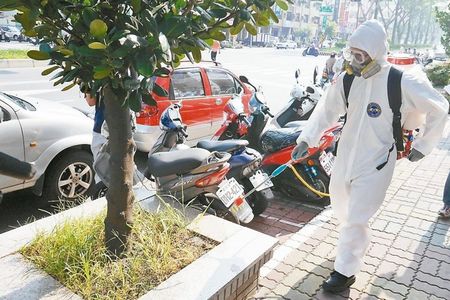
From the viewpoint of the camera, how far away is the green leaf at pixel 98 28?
54.3 inches

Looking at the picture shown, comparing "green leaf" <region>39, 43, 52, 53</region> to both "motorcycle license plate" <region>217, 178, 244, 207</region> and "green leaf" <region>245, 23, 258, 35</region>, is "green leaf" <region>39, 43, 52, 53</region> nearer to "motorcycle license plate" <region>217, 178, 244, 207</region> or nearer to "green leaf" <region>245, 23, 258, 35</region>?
"green leaf" <region>245, 23, 258, 35</region>

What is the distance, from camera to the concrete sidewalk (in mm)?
2836

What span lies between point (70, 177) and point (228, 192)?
1.96 m

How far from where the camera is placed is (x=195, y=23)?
6.11 ft

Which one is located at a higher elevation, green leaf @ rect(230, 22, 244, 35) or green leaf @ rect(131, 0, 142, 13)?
green leaf @ rect(131, 0, 142, 13)

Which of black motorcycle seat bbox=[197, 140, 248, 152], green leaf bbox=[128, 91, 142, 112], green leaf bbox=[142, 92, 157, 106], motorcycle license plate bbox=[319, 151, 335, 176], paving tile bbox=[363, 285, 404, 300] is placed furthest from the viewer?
motorcycle license plate bbox=[319, 151, 335, 176]

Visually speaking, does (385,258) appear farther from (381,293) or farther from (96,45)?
(96,45)

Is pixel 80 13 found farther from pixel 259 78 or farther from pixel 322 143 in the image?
pixel 259 78

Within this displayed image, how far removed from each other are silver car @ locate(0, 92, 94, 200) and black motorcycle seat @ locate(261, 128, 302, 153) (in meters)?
2.03

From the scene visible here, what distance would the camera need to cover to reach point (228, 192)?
3.32 m

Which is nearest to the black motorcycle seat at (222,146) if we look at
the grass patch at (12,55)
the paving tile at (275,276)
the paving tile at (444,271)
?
the paving tile at (275,276)

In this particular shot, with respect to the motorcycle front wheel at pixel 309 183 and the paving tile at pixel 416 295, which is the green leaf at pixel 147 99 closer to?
the paving tile at pixel 416 295

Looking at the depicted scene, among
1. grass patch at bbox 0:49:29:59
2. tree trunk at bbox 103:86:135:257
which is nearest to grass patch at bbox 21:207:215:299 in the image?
tree trunk at bbox 103:86:135:257

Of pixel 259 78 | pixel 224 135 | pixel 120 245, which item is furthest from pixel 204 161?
pixel 259 78
